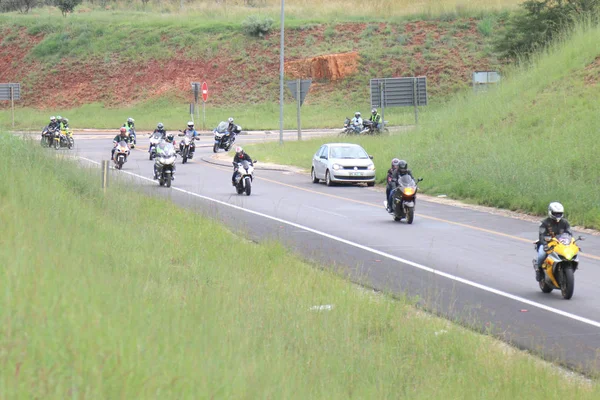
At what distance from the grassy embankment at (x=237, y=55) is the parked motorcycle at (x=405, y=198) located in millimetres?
45114

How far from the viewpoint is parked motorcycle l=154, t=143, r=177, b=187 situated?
2956 centimetres

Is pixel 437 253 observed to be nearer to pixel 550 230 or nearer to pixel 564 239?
pixel 550 230

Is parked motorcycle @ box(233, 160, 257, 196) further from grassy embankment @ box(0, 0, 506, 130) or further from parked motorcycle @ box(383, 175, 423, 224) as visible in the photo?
grassy embankment @ box(0, 0, 506, 130)

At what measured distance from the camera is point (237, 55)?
85.4 meters

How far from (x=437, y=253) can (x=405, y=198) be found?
15.7ft

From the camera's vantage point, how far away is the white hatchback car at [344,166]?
3247cm

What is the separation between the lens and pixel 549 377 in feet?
26.1

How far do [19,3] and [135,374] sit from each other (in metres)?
121

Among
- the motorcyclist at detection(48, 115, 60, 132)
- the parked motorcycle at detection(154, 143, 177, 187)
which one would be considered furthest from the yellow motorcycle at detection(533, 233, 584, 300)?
the motorcyclist at detection(48, 115, 60, 132)

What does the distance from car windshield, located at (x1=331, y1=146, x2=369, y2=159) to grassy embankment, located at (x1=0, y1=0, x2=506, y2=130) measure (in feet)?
108

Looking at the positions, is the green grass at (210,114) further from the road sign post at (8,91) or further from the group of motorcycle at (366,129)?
the group of motorcycle at (366,129)

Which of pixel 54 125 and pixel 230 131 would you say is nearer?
pixel 54 125

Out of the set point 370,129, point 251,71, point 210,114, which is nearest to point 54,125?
point 370,129

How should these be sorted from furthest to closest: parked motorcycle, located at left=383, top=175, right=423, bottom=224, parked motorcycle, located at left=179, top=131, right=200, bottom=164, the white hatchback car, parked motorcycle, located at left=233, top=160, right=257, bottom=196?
1. parked motorcycle, located at left=179, top=131, right=200, bottom=164
2. the white hatchback car
3. parked motorcycle, located at left=233, top=160, right=257, bottom=196
4. parked motorcycle, located at left=383, top=175, right=423, bottom=224
